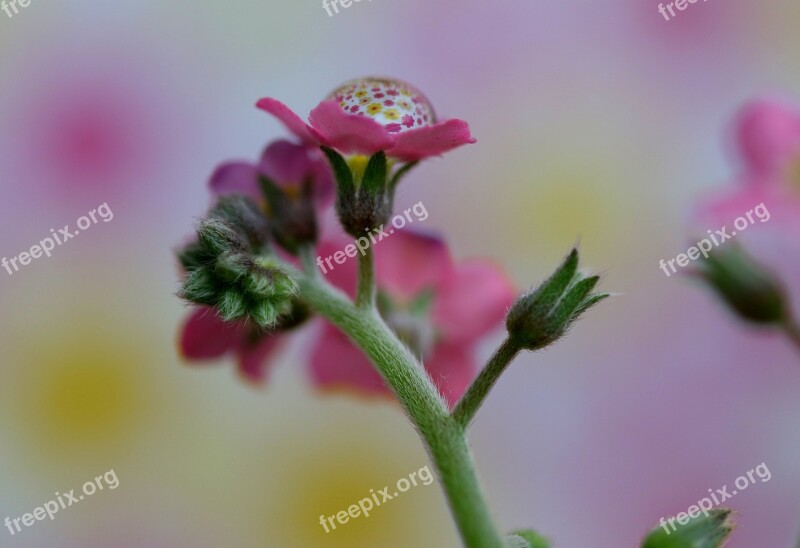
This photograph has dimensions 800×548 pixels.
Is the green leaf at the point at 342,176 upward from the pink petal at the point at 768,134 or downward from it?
upward

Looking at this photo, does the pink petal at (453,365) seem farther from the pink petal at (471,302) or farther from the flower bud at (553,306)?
the flower bud at (553,306)

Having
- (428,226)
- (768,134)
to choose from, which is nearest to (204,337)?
(768,134)

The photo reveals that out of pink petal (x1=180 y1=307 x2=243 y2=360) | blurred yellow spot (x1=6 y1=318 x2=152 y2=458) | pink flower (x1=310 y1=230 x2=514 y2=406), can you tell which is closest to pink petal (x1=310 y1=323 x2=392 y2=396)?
pink flower (x1=310 y1=230 x2=514 y2=406)

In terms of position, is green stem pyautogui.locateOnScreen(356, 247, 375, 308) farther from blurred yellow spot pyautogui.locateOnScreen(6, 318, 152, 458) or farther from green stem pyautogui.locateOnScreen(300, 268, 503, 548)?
blurred yellow spot pyautogui.locateOnScreen(6, 318, 152, 458)

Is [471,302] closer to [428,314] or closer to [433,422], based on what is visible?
[428,314]

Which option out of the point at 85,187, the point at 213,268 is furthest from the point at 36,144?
the point at 213,268

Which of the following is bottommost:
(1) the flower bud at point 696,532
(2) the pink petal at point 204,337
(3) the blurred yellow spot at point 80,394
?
(1) the flower bud at point 696,532

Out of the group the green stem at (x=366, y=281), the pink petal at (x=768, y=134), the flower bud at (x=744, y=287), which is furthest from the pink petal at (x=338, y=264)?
the pink petal at (x=768, y=134)
